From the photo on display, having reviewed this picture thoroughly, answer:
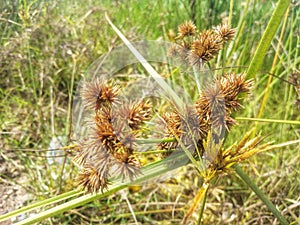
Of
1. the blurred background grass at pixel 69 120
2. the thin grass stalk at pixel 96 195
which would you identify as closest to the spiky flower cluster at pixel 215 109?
the thin grass stalk at pixel 96 195

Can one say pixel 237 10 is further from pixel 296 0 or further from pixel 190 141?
pixel 190 141

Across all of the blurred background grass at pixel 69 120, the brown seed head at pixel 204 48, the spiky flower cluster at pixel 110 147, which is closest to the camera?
the spiky flower cluster at pixel 110 147

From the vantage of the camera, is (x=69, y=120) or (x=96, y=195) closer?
(x=96, y=195)

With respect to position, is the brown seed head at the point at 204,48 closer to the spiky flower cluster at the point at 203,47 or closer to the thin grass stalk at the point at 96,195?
the spiky flower cluster at the point at 203,47

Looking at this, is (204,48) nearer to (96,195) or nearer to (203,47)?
(203,47)

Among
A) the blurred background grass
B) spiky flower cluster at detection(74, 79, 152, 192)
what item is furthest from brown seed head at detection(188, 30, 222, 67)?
the blurred background grass

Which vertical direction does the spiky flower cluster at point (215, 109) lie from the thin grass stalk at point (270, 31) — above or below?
below

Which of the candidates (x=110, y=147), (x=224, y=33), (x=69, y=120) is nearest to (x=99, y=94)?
(x=110, y=147)
